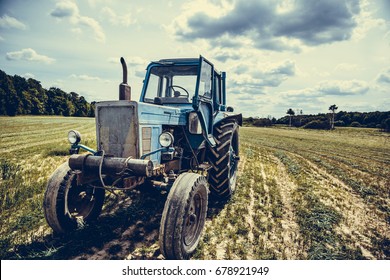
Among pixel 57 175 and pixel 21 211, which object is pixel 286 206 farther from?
pixel 21 211

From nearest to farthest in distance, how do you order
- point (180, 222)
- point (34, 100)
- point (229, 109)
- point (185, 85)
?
1. point (180, 222)
2. point (185, 85)
3. point (229, 109)
4. point (34, 100)

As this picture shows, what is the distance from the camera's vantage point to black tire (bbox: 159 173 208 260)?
288cm

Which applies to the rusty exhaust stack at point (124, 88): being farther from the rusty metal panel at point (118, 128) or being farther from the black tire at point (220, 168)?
the black tire at point (220, 168)

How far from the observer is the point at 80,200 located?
4027 millimetres

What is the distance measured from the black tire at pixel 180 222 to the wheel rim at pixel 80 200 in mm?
1689

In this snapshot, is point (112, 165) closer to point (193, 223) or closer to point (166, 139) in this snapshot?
point (166, 139)

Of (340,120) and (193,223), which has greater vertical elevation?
(340,120)

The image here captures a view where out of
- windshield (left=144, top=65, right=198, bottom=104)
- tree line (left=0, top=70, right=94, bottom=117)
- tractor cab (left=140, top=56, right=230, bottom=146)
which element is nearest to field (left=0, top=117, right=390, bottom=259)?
tractor cab (left=140, top=56, right=230, bottom=146)

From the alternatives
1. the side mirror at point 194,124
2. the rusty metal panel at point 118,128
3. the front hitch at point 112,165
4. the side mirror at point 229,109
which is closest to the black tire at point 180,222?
the front hitch at point 112,165

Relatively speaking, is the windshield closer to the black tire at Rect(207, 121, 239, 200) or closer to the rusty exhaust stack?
the black tire at Rect(207, 121, 239, 200)

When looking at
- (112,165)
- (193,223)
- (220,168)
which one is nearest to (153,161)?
(112,165)

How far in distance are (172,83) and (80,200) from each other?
9.35 ft

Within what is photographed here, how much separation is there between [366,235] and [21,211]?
5.85 meters
